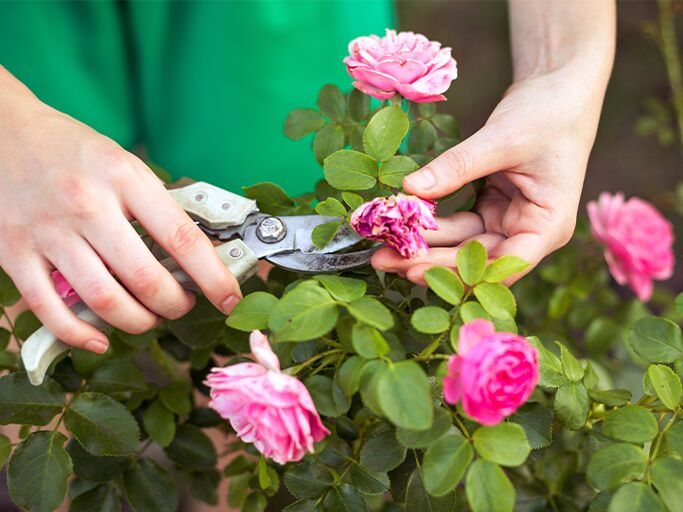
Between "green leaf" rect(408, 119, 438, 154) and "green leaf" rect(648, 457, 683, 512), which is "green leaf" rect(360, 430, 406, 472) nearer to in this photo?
"green leaf" rect(648, 457, 683, 512)

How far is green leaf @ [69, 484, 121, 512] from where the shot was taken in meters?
0.87

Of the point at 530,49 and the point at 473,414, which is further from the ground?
the point at 530,49

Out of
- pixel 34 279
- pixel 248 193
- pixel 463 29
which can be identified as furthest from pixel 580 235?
pixel 463 29

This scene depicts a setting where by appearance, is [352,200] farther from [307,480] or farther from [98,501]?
[98,501]

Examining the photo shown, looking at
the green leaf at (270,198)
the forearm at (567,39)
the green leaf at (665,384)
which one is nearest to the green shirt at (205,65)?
the forearm at (567,39)

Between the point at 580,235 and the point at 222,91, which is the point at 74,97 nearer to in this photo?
the point at 222,91

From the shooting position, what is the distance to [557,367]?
75 cm

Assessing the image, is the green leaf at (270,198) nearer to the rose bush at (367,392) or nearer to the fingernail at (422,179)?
the rose bush at (367,392)

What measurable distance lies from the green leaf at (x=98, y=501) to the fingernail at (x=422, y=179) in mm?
524

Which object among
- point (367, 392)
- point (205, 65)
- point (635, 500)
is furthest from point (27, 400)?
point (205, 65)

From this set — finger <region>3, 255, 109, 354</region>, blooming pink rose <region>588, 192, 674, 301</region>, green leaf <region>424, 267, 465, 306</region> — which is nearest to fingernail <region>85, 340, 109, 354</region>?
finger <region>3, 255, 109, 354</region>

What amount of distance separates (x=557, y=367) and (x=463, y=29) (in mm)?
2124

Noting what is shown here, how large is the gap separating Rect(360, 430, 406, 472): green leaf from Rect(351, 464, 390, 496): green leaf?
2cm

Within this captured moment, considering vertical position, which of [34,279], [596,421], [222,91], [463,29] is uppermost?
[34,279]
